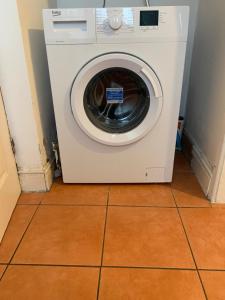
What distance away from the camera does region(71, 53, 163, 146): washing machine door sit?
110cm

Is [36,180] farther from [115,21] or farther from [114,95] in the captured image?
[115,21]

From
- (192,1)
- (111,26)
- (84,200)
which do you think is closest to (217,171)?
(84,200)

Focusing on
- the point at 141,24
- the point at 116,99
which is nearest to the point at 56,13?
the point at 141,24

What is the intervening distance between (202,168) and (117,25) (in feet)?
2.85

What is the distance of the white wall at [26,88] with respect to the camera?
1.04 meters

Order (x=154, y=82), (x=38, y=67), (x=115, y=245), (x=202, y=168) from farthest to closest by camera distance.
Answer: (x=202, y=168) → (x=38, y=67) → (x=154, y=82) → (x=115, y=245)

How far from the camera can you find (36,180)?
4.37ft

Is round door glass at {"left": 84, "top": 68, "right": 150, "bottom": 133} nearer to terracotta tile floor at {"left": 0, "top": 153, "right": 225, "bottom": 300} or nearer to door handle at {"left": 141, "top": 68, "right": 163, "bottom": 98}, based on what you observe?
door handle at {"left": 141, "top": 68, "right": 163, "bottom": 98}

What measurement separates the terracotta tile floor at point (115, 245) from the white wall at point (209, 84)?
285 millimetres

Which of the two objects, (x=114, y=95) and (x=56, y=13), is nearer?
(x=56, y=13)

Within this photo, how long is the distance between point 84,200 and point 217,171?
0.70 metres

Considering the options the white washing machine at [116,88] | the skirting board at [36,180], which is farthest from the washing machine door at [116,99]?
the skirting board at [36,180]

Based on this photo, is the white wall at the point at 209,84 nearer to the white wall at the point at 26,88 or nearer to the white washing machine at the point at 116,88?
the white washing machine at the point at 116,88

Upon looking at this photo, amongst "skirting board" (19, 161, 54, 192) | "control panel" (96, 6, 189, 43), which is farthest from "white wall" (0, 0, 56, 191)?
"control panel" (96, 6, 189, 43)
